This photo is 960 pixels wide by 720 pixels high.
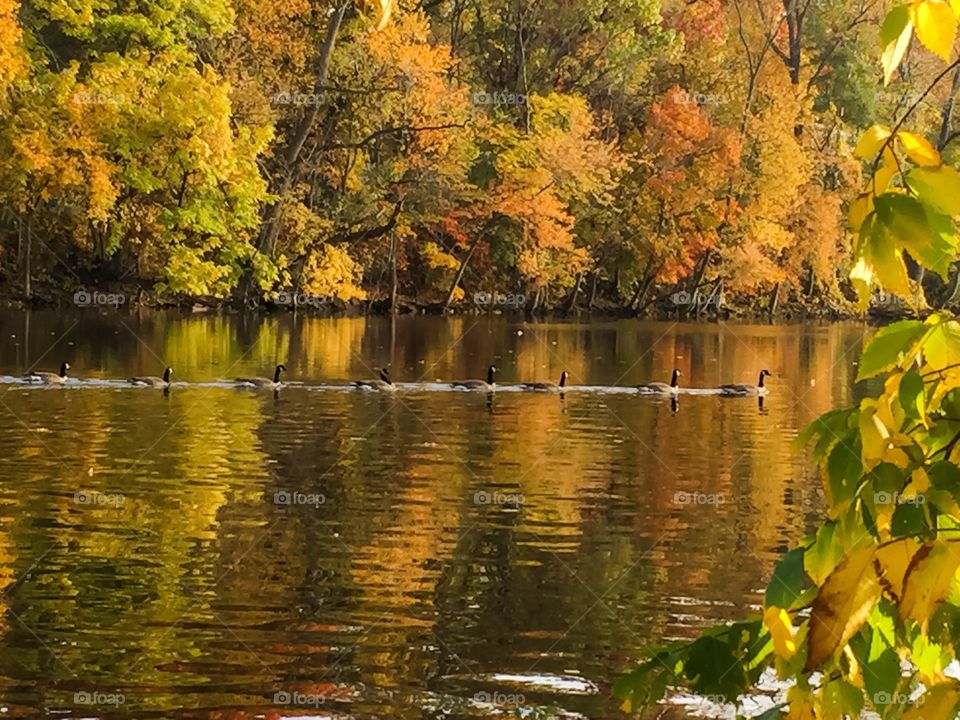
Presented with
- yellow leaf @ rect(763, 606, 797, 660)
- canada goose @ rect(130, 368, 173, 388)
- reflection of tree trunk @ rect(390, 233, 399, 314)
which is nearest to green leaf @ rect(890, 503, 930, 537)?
yellow leaf @ rect(763, 606, 797, 660)

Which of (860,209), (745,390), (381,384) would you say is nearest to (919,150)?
(860,209)

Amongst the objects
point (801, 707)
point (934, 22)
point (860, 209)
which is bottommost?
point (801, 707)

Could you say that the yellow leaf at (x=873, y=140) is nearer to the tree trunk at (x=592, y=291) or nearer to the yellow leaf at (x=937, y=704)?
the yellow leaf at (x=937, y=704)

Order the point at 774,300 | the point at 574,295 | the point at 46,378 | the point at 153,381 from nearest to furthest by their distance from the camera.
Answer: the point at 46,378, the point at 153,381, the point at 574,295, the point at 774,300

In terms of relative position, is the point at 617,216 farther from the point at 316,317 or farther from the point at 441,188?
the point at 316,317

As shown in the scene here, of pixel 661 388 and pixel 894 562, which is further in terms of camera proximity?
pixel 661 388

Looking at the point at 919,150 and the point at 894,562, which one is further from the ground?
the point at 919,150

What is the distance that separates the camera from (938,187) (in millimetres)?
1965

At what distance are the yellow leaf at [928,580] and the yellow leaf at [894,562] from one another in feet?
0.05

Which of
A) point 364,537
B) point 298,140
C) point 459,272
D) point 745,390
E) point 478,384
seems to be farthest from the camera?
point 459,272

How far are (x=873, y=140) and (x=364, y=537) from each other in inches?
574

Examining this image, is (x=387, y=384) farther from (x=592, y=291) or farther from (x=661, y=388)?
(x=592, y=291)

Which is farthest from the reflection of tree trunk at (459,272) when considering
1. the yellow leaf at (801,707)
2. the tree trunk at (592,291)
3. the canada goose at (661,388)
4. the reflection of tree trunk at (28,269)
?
the yellow leaf at (801,707)

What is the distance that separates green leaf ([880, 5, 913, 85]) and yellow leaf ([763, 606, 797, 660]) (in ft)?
2.17
